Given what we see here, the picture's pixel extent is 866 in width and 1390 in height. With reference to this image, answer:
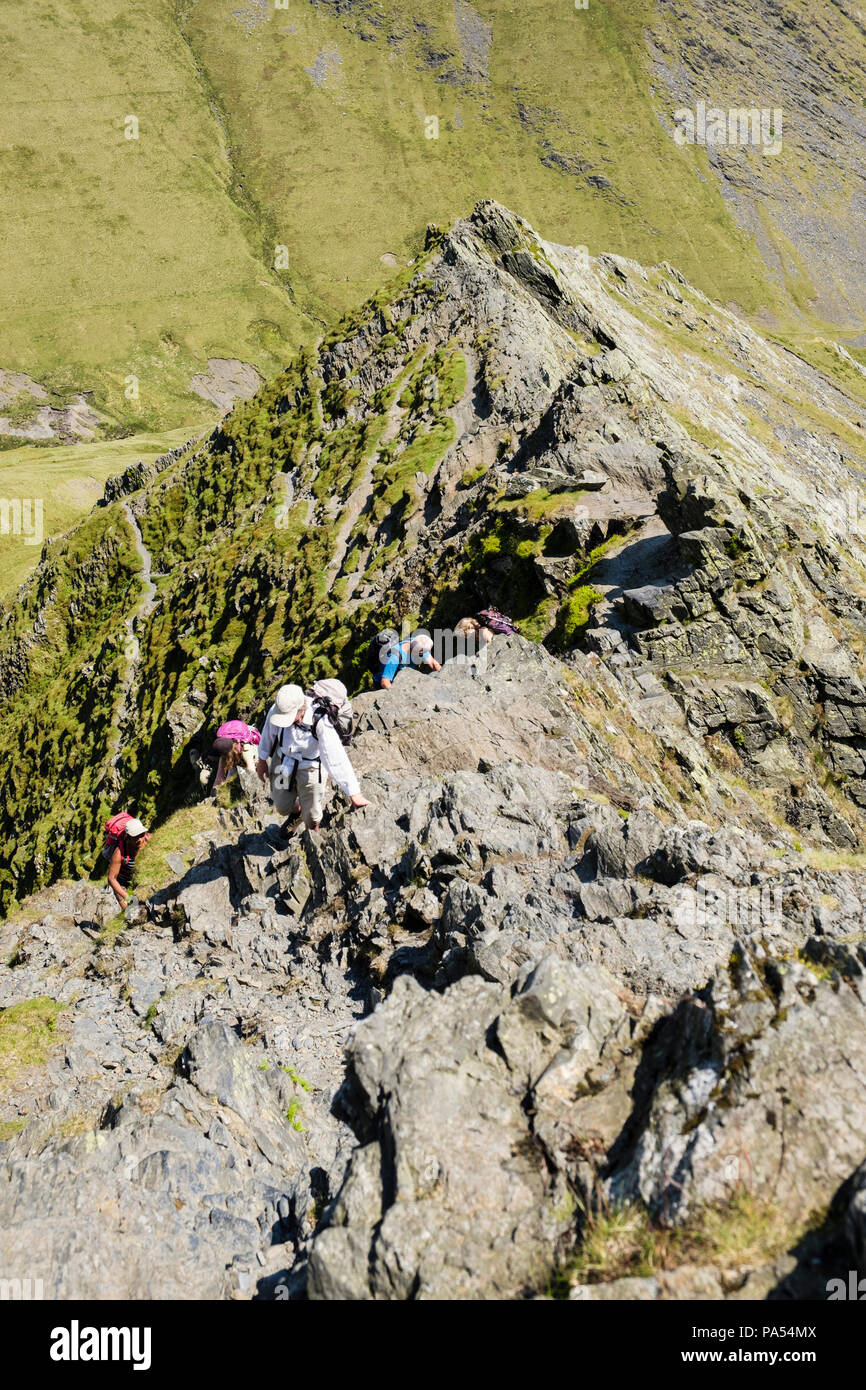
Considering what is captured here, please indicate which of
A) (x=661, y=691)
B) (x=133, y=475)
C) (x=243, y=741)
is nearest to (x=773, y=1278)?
(x=243, y=741)

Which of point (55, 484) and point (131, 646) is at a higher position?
point (55, 484)

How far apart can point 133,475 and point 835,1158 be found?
97191mm

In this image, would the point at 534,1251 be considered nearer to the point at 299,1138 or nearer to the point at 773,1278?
the point at 773,1278

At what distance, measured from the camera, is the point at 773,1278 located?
21.0 ft

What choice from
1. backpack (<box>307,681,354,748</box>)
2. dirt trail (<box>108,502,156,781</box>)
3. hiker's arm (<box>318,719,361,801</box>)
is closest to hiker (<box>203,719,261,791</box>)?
hiker's arm (<box>318,719,361,801</box>)

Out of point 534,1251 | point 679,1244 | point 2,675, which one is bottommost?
point 2,675

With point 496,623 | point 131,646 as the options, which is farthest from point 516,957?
point 131,646

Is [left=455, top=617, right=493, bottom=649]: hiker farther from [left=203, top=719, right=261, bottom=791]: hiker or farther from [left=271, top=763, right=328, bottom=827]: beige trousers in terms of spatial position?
[left=271, top=763, right=328, bottom=827]: beige trousers

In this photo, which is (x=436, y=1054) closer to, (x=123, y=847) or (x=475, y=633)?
(x=123, y=847)

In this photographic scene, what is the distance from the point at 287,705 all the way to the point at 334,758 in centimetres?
140

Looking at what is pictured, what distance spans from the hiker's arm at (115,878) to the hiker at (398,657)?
7728mm

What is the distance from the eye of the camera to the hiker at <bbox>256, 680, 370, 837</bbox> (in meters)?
16.0

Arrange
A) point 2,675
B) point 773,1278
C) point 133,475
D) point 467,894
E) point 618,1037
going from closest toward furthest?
point 773,1278
point 618,1037
point 467,894
point 2,675
point 133,475

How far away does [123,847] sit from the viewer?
19172 mm
